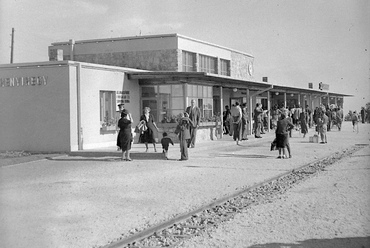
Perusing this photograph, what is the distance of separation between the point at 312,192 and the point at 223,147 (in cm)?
1170

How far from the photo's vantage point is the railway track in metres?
6.51

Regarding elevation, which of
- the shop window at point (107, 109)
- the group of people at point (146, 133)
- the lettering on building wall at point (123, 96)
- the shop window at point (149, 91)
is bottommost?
the group of people at point (146, 133)

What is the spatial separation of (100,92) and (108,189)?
9.99 m

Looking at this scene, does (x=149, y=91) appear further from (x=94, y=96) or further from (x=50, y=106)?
(x=50, y=106)

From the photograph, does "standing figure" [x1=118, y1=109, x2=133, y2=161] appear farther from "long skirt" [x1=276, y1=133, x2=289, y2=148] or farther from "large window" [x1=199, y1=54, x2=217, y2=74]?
"large window" [x1=199, y1=54, x2=217, y2=74]

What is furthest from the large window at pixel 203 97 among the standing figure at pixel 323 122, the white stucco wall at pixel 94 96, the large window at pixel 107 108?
the standing figure at pixel 323 122

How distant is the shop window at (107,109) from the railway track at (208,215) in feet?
30.6

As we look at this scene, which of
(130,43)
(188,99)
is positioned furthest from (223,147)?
(130,43)

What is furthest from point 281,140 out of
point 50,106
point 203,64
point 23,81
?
point 203,64

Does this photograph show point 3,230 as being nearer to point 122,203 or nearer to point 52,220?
point 52,220

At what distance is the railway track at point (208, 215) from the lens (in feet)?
21.4

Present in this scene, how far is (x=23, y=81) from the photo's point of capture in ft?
61.1

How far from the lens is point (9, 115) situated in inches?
749

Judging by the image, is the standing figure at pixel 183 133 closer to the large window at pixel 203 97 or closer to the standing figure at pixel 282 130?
the standing figure at pixel 282 130
